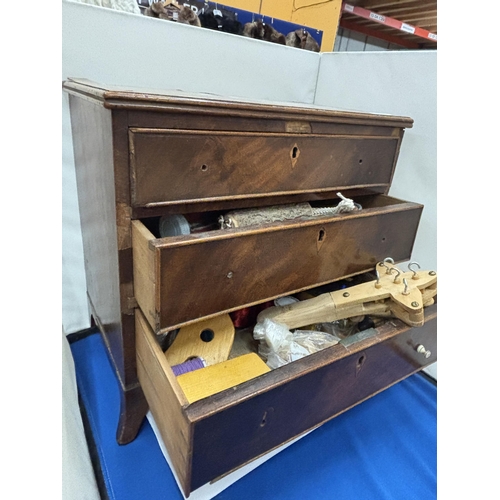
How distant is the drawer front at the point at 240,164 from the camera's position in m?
0.46

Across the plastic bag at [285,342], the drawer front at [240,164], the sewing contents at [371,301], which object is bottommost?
the plastic bag at [285,342]

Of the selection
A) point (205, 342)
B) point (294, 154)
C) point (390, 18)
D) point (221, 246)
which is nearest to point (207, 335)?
point (205, 342)

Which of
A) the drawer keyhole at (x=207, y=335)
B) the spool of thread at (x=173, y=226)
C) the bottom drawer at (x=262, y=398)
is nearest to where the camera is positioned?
the bottom drawer at (x=262, y=398)

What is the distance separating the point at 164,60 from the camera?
77cm

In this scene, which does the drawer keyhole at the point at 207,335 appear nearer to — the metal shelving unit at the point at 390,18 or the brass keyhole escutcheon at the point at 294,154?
the brass keyhole escutcheon at the point at 294,154

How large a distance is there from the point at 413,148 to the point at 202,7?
603mm

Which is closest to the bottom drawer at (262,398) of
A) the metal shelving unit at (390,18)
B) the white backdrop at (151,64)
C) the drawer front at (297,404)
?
the drawer front at (297,404)

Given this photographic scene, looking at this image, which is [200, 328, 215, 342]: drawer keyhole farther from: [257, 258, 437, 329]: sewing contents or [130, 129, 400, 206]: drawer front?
[130, 129, 400, 206]: drawer front

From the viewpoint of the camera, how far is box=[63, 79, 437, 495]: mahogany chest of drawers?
1.45 ft

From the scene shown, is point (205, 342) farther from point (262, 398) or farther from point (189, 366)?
point (262, 398)

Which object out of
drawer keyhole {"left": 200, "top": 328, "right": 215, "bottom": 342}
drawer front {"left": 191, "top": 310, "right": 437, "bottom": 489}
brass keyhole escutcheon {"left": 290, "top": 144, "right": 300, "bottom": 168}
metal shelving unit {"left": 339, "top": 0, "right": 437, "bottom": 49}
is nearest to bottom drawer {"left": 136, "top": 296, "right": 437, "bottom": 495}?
drawer front {"left": 191, "top": 310, "right": 437, "bottom": 489}

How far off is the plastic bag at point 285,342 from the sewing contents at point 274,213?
19 cm

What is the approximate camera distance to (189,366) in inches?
23.0

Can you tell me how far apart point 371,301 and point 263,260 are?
0.24 meters
